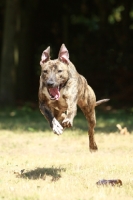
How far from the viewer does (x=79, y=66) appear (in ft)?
80.3

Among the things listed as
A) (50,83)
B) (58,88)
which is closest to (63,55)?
(58,88)

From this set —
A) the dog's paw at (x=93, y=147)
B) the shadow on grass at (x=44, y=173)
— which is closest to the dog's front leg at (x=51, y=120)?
the shadow on grass at (x=44, y=173)

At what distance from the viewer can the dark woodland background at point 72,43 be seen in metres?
21.5

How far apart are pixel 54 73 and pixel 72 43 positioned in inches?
752

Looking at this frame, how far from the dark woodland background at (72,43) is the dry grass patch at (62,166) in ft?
26.7

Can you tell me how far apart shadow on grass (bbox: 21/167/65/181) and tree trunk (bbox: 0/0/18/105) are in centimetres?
1263

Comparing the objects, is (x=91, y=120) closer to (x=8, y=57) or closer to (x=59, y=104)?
(x=59, y=104)

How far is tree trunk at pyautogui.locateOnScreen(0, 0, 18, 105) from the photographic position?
21.0 metres

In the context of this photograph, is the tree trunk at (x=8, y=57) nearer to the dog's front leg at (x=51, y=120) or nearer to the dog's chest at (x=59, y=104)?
the dog's chest at (x=59, y=104)

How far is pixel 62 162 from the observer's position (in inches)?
380

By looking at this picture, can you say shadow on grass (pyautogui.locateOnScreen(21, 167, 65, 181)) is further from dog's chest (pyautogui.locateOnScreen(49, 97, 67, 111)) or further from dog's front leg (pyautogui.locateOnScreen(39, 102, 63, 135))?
dog's chest (pyautogui.locateOnScreen(49, 97, 67, 111))

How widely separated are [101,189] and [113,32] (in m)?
18.2

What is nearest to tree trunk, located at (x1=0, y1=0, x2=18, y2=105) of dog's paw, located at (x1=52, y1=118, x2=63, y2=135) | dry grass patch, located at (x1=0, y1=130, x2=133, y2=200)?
dry grass patch, located at (x1=0, y1=130, x2=133, y2=200)

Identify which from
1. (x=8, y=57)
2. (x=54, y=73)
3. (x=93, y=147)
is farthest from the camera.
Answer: (x=8, y=57)
